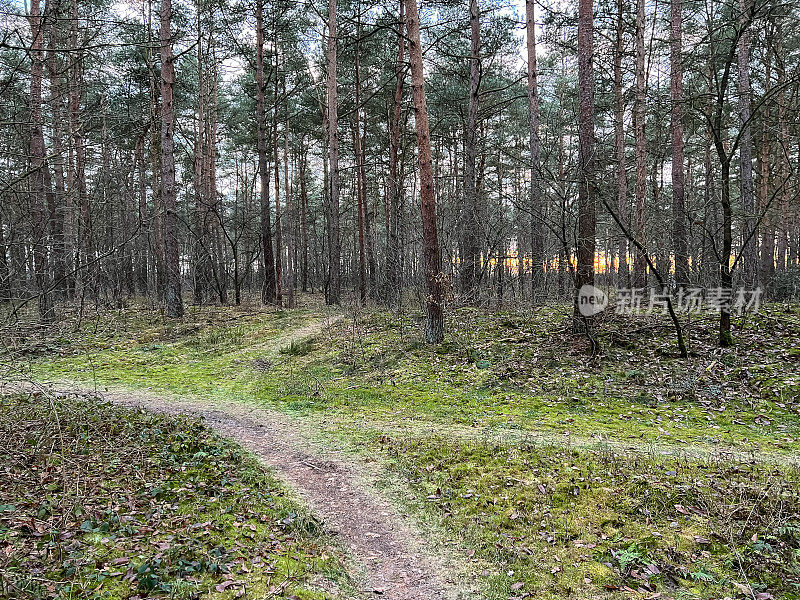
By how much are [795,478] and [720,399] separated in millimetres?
2805

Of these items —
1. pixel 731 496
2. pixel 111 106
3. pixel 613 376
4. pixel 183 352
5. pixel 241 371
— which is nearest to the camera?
pixel 731 496

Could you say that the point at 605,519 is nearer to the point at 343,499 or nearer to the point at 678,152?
the point at 343,499

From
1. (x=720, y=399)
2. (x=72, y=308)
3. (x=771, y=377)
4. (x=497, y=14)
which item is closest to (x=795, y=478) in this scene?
(x=720, y=399)

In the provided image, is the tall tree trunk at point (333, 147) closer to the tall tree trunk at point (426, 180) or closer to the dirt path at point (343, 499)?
the tall tree trunk at point (426, 180)

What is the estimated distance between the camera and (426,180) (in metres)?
10.0

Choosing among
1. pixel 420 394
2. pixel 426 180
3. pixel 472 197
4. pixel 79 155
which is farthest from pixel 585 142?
pixel 79 155

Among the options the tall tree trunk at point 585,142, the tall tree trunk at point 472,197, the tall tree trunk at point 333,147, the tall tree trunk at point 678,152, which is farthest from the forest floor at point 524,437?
the tall tree trunk at point 333,147

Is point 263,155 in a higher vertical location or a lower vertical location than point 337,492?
higher

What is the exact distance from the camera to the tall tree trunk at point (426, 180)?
Answer: 975cm

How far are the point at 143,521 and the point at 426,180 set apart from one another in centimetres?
793

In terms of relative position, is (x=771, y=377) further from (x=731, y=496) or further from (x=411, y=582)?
(x=411, y=582)

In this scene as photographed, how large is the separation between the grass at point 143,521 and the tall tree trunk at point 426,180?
5.50 metres

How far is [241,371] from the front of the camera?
10.0m

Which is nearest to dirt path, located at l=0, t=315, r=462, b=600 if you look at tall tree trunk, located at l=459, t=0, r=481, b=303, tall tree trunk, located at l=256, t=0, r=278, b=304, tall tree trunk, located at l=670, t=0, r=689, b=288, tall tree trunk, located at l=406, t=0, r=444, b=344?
tall tree trunk, located at l=406, t=0, r=444, b=344
